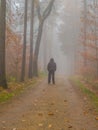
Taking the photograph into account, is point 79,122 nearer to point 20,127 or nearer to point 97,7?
point 20,127

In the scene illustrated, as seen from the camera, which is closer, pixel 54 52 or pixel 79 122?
pixel 79 122

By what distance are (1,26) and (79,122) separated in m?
10.2

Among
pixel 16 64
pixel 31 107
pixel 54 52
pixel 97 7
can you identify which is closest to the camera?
pixel 31 107

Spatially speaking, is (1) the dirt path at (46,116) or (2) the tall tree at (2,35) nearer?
(1) the dirt path at (46,116)

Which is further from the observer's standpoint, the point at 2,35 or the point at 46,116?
the point at 2,35

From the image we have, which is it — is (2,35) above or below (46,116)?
above

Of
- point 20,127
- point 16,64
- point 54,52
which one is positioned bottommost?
point 54,52

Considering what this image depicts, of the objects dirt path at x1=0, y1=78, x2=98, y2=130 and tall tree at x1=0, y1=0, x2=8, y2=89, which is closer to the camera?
dirt path at x1=0, y1=78, x2=98, y2=130

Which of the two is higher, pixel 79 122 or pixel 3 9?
pixel 3 9

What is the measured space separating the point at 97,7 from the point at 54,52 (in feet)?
248

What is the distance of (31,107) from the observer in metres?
12.0

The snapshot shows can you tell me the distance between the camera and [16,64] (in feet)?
105

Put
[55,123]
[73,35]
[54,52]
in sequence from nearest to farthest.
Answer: [55,123], [73,35], [54,52]

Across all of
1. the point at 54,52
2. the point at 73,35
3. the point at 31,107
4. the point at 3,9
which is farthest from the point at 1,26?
the point at 54,52
